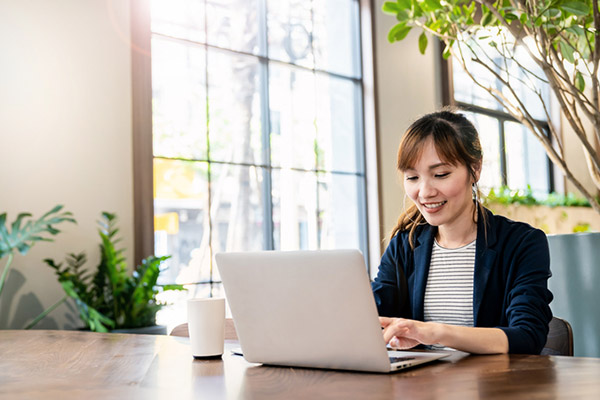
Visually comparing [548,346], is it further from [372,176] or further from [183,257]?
[372,176]

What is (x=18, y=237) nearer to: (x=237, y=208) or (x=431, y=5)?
(x=237, y=208)

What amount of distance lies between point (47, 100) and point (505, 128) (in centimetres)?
497

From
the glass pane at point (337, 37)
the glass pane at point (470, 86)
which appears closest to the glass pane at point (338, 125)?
the glass pane at point (337, 37)

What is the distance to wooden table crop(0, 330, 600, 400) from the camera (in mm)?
841

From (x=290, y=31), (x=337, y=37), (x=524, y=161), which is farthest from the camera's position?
(x=524, y=161)

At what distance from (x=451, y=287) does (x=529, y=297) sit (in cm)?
32

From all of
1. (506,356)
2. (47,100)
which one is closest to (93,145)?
(47,100)

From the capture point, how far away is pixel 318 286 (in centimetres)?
101

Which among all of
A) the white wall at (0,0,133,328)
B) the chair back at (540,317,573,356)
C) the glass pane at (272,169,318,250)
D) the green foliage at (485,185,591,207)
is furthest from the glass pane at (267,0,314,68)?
the chair back at (540,317,573,356)

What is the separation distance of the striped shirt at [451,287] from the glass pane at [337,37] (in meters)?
3.52

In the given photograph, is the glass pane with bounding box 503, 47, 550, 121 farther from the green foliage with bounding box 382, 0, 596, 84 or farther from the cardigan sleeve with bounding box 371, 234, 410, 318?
the cardigan sleeve with bounding box 371, 234, 410, 318

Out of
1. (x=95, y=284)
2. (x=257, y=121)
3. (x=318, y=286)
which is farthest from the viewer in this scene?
(x=257, y=121)

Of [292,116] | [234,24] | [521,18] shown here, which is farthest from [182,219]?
[521,18]

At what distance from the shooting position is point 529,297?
1388 millimetres
